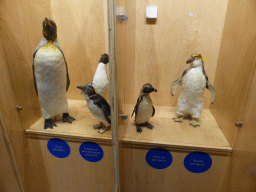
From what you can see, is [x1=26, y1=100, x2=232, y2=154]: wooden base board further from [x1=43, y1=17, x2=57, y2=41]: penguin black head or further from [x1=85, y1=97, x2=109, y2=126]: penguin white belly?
[x1=43, y1=17, x2=57, y2=41]: penguin black head

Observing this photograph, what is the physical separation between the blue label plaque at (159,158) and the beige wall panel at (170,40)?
0.31 m

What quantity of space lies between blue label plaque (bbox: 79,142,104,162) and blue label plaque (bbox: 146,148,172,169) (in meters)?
0.26

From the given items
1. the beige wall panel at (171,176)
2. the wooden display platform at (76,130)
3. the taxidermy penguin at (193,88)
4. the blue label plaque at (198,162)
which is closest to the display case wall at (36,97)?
the wooden display platform at (76,130)

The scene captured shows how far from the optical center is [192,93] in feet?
3.59

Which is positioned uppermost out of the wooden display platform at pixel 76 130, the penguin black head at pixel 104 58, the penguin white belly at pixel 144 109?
the penguin black head at pixel 104 58

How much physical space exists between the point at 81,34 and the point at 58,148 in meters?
0.66

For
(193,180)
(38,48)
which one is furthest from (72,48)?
(193,180)

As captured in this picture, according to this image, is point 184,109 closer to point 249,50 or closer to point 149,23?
point 249,50

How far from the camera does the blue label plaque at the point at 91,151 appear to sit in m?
0.93

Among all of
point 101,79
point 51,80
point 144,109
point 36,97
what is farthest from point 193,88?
point 36,97

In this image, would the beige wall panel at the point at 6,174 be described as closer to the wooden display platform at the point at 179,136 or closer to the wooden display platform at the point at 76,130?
the wooden display platform at the point at 76,130

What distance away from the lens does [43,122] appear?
1.08 meters

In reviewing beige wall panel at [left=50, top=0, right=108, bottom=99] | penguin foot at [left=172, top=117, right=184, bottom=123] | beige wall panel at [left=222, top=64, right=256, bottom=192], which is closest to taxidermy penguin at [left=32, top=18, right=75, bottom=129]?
beige wall panel at [left=50, top=0, right=108, bottom=99]

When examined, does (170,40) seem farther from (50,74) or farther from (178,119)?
(50,74)
